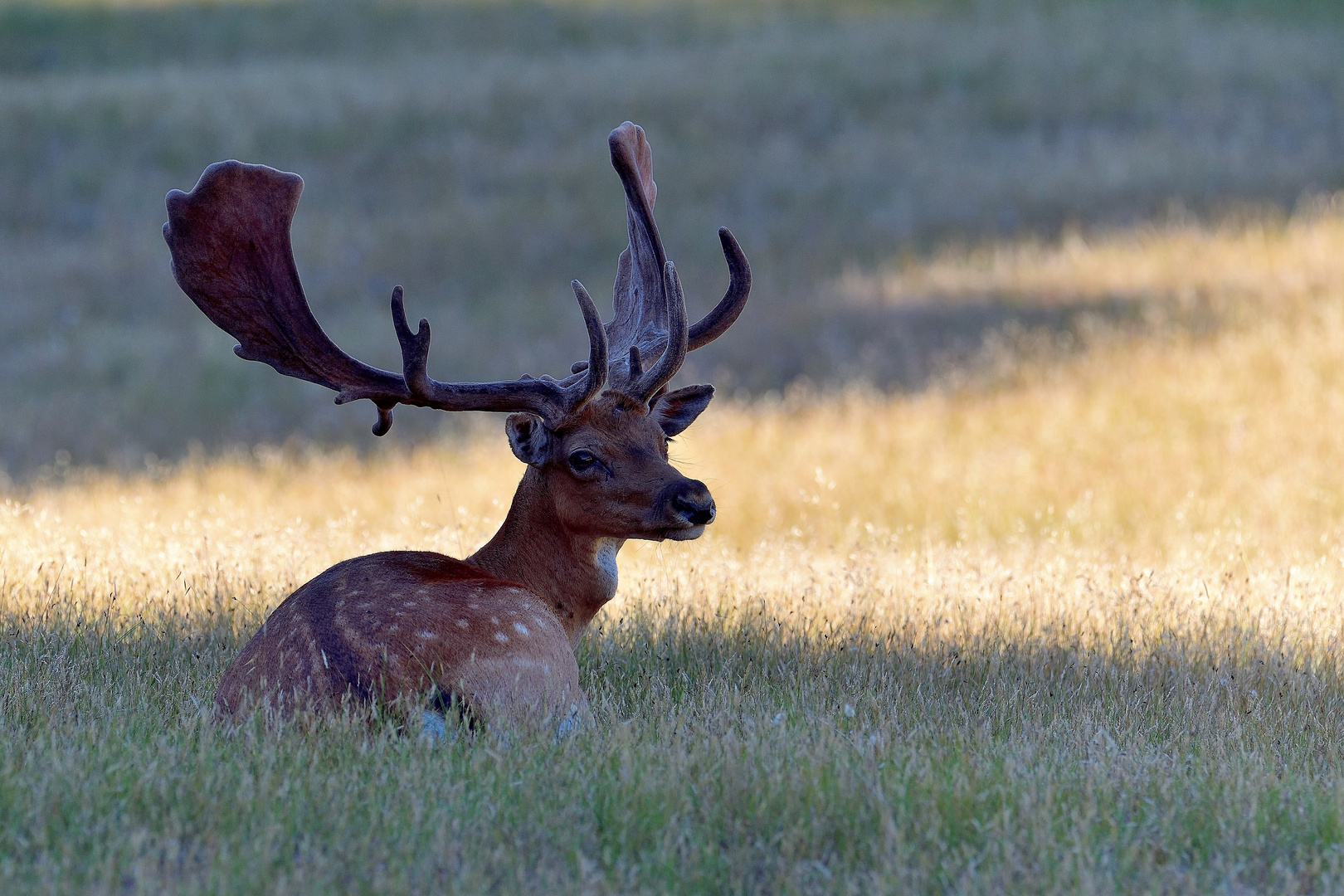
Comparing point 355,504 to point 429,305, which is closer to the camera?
point 355,504

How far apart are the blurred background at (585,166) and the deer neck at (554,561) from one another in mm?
8232

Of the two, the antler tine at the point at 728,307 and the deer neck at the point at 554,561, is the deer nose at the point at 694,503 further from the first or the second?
the antler tine at the point at 728,307

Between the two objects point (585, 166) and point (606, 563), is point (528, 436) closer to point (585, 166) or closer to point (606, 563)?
point (606, 563)

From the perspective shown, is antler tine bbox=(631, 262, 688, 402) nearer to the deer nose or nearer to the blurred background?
the deer nose

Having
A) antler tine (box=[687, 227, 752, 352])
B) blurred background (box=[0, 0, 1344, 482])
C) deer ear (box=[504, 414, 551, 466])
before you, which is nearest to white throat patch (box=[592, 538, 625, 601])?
deer ear (box=[504, 414, 551, 466])

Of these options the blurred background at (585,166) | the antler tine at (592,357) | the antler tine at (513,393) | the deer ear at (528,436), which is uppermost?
the blurred background at (585,166)

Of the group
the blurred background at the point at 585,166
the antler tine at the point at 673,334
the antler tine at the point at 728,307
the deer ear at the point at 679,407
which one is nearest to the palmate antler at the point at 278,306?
the antler tine at the point at 673,334

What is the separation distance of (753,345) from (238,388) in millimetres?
5348

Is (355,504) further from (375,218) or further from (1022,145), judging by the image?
(1022,145)

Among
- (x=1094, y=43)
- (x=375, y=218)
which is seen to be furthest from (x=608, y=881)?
(x=1094, y=43)

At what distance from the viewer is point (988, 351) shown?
1415 centimetres

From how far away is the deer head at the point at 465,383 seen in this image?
5.31 m

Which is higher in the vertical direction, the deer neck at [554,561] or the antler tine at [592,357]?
the antler tine at [592,357]

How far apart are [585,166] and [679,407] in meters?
17.3
